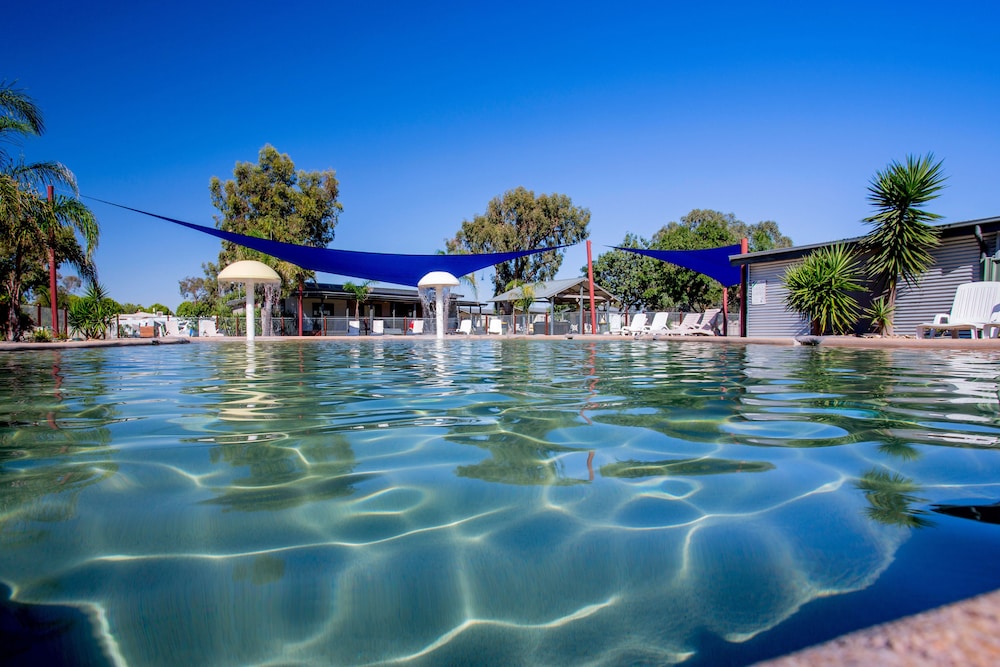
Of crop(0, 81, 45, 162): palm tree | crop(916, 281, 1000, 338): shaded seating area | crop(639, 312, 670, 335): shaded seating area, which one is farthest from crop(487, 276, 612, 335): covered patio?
crop(0, 81, 45, 162): palm tree

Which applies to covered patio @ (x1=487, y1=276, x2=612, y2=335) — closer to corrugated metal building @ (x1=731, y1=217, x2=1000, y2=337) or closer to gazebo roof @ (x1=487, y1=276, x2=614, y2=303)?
gazebo roof @ (x1=487, y1=276, x2=614, y2=303)

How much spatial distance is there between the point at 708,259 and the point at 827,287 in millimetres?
5622

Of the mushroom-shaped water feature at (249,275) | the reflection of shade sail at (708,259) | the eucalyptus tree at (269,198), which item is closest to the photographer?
the mushroom-shaped water feature at (249,275)

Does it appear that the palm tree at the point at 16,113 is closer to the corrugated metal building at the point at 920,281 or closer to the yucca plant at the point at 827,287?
the yucca plant at the point at 827,287

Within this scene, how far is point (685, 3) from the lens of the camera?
15.4 meters

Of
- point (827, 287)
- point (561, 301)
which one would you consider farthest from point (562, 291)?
point (827, 287)

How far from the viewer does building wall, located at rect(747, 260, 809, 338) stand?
1428cm

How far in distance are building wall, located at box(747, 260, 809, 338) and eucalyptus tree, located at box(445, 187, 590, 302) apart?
802 inches

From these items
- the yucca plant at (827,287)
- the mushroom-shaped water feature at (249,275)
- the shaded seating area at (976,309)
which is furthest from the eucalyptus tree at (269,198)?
the shaded seating area at (976,309)

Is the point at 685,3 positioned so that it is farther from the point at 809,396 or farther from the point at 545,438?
the point at 545,438

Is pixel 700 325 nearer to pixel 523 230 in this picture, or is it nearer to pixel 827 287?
pixel 827 287

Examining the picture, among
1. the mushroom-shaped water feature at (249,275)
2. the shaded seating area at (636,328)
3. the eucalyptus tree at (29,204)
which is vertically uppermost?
the eucalyptus tree at (29,204)

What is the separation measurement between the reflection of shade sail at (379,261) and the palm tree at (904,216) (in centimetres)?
755

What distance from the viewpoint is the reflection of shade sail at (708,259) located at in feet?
53.9
